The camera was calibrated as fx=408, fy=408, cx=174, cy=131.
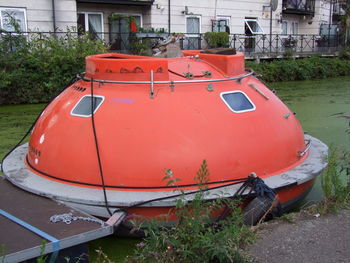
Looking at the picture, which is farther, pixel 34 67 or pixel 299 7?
pixel 299 7

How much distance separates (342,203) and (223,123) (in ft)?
3.49

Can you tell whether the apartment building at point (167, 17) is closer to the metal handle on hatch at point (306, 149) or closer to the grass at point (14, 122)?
the grass at point (14, 122)

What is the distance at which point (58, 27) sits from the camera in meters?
11.3

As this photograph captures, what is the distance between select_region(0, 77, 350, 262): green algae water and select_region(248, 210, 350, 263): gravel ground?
109 centimetres

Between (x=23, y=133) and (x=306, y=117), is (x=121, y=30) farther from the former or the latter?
(x=306, y=117)

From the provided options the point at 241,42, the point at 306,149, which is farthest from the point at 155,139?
the point at 241,42

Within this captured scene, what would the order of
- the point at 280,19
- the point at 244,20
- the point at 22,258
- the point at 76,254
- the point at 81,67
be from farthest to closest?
the point at 280,19
the point at 244,20
the point at 81,67
the point at 76,254
the point at 22,258

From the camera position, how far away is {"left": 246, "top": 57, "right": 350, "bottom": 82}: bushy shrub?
12945 millimetres

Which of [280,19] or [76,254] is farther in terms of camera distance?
[280,19]

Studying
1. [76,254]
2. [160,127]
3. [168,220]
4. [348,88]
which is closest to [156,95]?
[160,127]

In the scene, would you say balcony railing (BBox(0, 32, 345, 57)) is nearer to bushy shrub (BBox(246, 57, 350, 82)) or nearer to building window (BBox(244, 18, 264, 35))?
building window (BBox(244, 18, 264, 35))

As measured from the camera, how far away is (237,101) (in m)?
3.47

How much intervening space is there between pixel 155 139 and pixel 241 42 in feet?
42.5

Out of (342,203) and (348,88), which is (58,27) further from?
(342,203)
